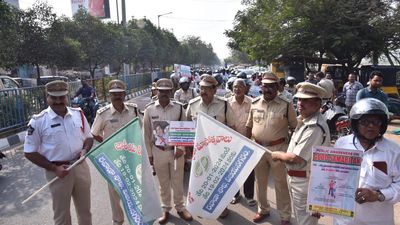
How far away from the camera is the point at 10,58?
11.7 meters

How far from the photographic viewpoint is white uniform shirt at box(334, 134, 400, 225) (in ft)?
6.91

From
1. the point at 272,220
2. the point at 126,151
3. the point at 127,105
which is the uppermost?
the point at 127,105

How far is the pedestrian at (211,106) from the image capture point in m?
4.27

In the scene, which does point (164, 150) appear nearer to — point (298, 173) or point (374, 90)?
point (298, 173)

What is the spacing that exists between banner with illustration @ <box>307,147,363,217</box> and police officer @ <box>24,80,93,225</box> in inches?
81.0

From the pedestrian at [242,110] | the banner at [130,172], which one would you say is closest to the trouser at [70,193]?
the banner at [130,172]

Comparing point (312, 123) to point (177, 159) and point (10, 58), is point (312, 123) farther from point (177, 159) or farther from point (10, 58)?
point (10, 58)

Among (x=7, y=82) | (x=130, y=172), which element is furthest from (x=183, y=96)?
(x=7, y=82)

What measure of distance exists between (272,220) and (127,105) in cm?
217

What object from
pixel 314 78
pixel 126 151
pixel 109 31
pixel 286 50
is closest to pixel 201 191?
pixel 126 151

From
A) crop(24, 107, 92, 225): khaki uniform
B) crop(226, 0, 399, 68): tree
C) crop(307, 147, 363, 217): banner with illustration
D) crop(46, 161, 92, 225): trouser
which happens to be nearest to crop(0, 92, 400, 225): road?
crop(46, 161, 92, 225): trouser

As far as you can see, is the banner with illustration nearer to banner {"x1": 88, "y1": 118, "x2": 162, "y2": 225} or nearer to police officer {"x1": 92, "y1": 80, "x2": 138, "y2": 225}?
banner {"x1": 88, "y1": 118, "x2": 162, "y2": 225}

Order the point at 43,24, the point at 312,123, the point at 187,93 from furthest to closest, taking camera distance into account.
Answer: the point at 43,24 → the point at 187,93 → the point at 312,123

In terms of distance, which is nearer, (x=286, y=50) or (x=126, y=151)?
(x=126, y=151)
